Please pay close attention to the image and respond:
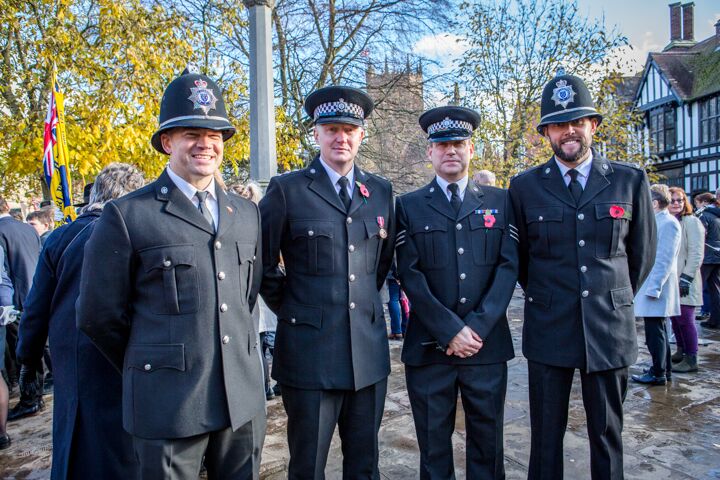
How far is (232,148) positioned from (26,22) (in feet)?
11.2

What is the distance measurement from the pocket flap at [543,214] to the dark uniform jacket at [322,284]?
2.85ft

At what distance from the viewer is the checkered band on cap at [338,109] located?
9.05 ft

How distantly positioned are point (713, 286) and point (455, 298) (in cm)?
711

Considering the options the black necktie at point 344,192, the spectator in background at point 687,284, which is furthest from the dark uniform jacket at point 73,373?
the spectator in background at point 687,284

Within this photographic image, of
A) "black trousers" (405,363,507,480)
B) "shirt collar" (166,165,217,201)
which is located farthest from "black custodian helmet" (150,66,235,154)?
"black trousers" (405,363,507,480)

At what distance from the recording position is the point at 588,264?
9.41 ft

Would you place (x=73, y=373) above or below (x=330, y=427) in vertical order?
above

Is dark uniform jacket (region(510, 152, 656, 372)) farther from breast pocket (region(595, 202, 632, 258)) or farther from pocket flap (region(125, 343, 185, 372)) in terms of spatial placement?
pocket flap (region(125, 343, 185, 372))

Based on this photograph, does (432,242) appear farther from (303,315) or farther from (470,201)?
(303,315)

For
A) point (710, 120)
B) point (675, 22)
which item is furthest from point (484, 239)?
point (675, 22)

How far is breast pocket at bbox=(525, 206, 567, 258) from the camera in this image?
2920 mm

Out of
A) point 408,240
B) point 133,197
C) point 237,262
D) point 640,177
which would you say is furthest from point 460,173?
point 133,197

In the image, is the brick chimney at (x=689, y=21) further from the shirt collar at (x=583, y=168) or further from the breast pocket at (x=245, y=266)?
the breast pocket at (x=245, y=266)

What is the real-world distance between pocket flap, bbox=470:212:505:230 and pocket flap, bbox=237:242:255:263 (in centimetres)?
124
